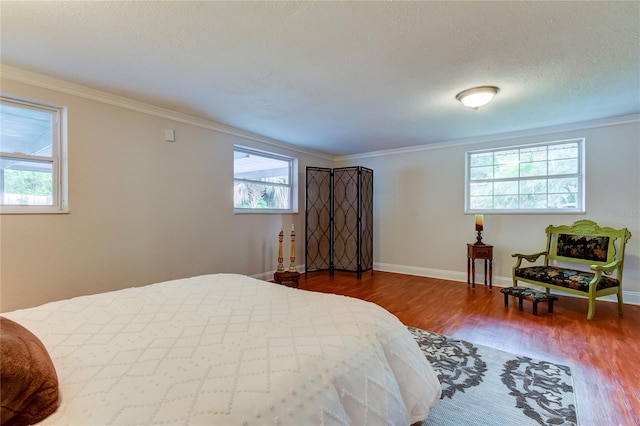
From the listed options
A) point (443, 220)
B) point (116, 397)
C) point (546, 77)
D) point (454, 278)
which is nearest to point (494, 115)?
point (546, 77)

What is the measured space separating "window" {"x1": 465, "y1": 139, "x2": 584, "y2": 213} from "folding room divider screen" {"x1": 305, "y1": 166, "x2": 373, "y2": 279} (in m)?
1.67

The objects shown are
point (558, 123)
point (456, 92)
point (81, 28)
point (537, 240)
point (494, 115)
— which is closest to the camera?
point (81, 28)

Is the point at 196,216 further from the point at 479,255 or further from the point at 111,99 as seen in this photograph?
the point at 479,255

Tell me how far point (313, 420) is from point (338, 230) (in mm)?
4486

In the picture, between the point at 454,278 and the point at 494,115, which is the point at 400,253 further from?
the point at 494,115

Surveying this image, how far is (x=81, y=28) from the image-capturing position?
1.83 m

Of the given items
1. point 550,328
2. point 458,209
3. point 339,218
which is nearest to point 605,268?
point 550,328

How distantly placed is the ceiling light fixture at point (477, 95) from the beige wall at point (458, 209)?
6.20ft

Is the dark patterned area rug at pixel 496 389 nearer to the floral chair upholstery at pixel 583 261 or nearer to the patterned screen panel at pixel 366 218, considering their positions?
the floral chair upholstery at pixel 583 261

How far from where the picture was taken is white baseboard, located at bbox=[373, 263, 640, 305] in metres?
3.50

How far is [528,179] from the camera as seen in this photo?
Result: 418 centimetres

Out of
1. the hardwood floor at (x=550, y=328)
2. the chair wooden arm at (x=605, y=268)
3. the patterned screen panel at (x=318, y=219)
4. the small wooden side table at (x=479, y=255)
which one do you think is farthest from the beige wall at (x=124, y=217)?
the chair wooden arm at (x=605, y=268)

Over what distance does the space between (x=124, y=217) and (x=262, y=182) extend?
6.71ft

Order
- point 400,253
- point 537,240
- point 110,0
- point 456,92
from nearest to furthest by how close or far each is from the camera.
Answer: point 110,0, point 456,92, point 537,240, point 400,253
